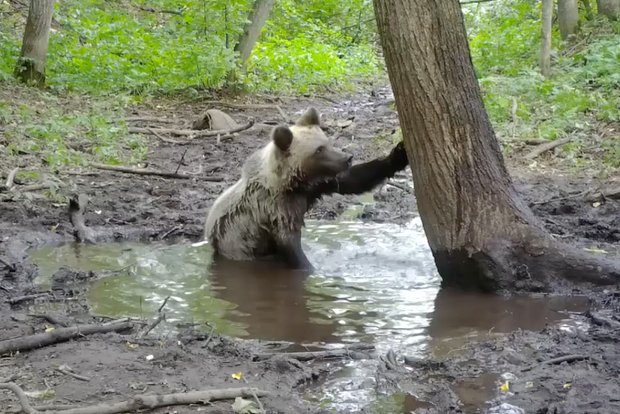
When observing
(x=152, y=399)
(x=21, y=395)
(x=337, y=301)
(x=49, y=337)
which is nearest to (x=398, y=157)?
(x=337, y=301)

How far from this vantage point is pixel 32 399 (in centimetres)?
425

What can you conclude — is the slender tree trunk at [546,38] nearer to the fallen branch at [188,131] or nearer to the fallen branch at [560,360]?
the fallen branch at [188,131]

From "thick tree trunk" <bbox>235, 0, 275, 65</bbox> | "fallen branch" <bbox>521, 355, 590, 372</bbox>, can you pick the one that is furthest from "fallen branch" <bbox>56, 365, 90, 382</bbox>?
"thick tree trunk" <bbox>235, 0, 275, 65</bbox>

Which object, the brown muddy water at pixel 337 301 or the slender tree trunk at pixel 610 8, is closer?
the brown muddy water at pixel 337 301

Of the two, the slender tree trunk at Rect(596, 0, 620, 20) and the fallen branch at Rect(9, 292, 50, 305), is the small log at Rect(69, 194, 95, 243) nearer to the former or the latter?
the fallen branch at Rect(9, 292, 50, 305)

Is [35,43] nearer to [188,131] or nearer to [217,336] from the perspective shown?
[188,131]

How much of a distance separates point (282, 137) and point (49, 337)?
12.6 feet

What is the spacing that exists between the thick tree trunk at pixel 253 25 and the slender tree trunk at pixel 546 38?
6598mm

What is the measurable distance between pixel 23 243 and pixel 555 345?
5.72m

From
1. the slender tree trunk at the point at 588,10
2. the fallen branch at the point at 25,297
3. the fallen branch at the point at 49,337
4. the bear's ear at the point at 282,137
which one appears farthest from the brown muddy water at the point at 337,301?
the slender tree trunk at the point at 588,10

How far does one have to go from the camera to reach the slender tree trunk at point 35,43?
16.5m

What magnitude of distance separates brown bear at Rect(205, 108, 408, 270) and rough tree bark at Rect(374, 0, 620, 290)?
5.11ft

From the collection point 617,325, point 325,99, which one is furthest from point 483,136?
point 325,99

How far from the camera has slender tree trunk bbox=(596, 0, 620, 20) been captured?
18.6m
